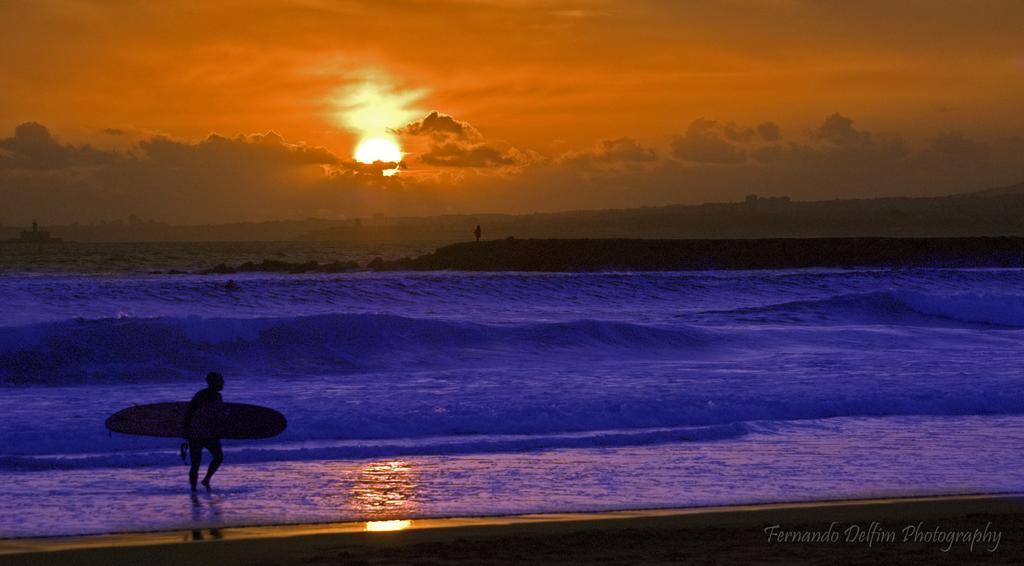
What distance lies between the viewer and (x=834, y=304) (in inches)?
1336

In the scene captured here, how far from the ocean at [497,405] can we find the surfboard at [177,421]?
1.26 ft

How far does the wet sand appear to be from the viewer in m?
7.98

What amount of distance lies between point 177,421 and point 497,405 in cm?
496

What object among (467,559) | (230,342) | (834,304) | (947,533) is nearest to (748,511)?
(947,533)

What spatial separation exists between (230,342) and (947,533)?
55.5 ft

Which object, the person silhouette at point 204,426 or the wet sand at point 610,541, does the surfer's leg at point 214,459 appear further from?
the wet sand at point 610,541

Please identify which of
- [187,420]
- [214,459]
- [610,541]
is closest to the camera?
[610,541]

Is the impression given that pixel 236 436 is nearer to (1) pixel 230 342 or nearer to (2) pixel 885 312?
(1) pixel 230 342

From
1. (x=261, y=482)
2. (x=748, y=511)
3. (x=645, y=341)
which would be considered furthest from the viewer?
(x=645, y=341)

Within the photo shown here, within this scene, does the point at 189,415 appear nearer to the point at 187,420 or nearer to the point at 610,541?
the point at 187,420

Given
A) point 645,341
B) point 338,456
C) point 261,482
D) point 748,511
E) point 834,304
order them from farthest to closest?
point 834,304
point 645,341
point 338,456
point 261,482
point 748,511

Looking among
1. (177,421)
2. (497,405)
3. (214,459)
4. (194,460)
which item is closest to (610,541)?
(194,460)

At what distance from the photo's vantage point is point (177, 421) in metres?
11.8

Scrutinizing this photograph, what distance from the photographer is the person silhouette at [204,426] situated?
10766 millimetres
